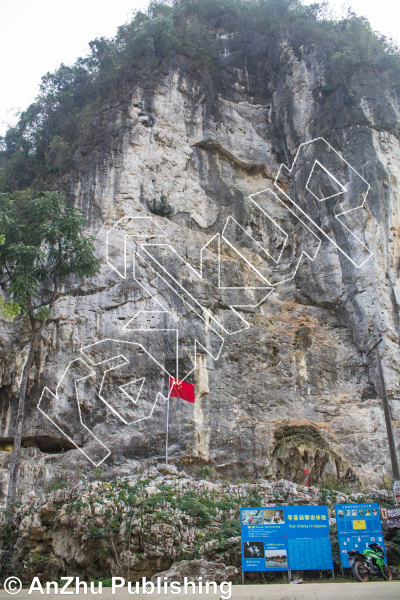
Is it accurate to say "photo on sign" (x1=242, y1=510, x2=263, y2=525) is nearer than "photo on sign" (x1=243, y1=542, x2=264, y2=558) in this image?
No

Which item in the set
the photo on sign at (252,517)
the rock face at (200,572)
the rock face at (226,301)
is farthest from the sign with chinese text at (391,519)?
the rock face at (226,301)

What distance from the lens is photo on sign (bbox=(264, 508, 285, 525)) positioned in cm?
816

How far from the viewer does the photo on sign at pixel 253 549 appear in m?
8.00

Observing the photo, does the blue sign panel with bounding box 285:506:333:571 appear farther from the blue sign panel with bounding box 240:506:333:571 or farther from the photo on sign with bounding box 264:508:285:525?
the photo on sign with bounding box 264:508:285:525

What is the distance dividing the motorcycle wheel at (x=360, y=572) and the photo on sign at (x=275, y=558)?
110 centimetres

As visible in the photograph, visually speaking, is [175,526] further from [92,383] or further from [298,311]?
[298,311]

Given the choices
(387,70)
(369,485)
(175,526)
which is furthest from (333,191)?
(175,526)

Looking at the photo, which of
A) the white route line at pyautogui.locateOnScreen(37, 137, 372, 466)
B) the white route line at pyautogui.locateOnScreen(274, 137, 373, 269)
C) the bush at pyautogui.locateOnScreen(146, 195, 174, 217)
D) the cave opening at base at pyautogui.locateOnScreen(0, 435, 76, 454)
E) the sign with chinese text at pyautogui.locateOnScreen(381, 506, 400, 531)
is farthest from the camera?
the bush at pyautogui.locateOnScreen(146, 195, 174, 217)

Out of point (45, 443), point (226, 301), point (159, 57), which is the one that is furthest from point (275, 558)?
Result: point (159, 57)

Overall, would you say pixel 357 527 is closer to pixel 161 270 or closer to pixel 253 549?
pixel 253 549

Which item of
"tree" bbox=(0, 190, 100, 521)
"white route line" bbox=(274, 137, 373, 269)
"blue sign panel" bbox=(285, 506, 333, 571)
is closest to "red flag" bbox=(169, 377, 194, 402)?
"tree" bbox=(0, 190, 100, 521)

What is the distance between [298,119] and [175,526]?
54.0 ft

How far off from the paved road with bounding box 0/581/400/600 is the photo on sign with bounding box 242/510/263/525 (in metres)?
0.90

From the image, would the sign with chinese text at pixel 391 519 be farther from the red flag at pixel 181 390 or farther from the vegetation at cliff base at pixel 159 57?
the vegetation at cliff base at pixel 159 57
